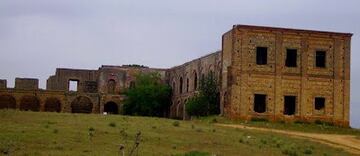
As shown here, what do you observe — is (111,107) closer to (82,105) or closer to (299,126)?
(82,105)

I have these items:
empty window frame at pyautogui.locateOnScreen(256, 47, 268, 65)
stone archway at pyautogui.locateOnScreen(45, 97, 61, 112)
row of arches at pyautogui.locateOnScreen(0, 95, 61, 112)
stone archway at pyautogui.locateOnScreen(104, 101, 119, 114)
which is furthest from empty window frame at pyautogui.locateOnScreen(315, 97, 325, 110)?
stone archway at pyautogui.locateOnScreen(45, 97, 61, 112)

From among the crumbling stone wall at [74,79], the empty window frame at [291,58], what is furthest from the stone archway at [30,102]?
the empty window frame at [291,58]

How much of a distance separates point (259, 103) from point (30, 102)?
83.9ft

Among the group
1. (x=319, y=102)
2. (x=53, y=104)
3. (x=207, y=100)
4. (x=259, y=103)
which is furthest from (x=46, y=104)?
(x=319, y=102)

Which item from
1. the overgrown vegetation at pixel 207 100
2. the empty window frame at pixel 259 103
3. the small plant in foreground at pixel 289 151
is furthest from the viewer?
the overgrown vegetation at pixel 207 100

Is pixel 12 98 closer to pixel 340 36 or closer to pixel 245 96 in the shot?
pixel 245 96

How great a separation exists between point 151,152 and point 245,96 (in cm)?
2161

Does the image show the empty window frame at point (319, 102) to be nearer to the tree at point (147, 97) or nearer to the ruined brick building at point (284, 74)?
the ruined brick building at point (284, 74)

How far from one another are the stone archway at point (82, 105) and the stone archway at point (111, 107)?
5.37 ft

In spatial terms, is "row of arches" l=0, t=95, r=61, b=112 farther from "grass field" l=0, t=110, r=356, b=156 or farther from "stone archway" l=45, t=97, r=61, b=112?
"grass field" l=0, t=110, r=356, b=156

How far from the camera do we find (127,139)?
81.6 ft

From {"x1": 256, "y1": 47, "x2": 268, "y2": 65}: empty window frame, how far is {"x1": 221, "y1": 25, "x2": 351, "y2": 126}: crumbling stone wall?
240 mm

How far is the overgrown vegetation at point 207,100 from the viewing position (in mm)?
45844

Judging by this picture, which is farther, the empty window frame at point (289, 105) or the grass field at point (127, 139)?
the empty window frame at point (289, 105)
